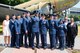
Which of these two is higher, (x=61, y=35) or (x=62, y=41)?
(x=61, y=35)

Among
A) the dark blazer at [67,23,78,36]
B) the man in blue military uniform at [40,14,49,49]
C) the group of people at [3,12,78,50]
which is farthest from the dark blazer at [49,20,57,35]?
the dark blazer at [67,23,78,36]

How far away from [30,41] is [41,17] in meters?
1.32

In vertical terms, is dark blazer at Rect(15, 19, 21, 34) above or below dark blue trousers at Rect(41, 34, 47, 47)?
above

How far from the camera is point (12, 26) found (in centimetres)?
1554

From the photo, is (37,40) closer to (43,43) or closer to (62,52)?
(43,43)

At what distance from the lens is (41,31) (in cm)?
1522

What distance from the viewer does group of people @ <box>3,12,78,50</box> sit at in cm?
1513

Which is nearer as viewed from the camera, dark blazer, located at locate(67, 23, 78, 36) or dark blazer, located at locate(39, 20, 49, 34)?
dark blazer, located at locate(39, 20, 49, 34)

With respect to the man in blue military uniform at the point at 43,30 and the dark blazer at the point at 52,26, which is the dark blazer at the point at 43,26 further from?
the dark blazer at the point at 52,26

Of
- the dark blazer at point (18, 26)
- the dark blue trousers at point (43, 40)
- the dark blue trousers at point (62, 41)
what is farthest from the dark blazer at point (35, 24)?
the dark blue trousers at point (62, 41)

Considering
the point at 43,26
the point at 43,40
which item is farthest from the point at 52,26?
the point at 43,40

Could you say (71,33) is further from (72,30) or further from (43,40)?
(43,40)

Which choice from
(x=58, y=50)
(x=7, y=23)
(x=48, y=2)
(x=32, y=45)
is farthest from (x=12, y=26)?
(x=48, y=2)

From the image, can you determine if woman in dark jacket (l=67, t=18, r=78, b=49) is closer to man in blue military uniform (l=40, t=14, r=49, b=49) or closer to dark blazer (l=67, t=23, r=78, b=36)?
dark blazer (l=67, t=23, r=78, b=36)
